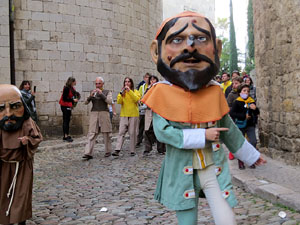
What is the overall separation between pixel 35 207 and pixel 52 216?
1.67 feet

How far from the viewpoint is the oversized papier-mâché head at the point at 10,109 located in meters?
3.99

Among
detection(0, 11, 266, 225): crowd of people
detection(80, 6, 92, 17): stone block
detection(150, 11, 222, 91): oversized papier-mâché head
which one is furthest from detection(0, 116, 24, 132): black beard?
detection(80, 6, 92, 17): stone block

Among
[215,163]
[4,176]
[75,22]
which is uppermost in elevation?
[75,22]

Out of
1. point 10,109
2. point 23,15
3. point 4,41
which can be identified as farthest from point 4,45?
point 10,109

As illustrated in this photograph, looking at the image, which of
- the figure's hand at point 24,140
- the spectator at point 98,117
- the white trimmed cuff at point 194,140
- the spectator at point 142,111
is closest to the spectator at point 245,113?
the spectator at point 98,117

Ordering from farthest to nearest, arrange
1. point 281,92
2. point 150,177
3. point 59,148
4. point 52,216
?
point 59,148 → point 281,92 → point 150,177 → point 52,216

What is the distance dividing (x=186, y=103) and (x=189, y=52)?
1.15ft

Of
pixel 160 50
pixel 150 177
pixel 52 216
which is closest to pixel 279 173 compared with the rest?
pixel 150 177

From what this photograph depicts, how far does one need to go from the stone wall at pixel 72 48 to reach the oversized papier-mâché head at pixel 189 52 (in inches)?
390

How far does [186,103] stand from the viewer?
8.57 ft

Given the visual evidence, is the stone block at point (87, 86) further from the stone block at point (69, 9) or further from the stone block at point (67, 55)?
the stone block at point (69, 9)

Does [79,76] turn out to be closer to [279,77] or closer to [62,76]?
[62,76]

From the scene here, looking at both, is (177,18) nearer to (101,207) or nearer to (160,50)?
(160,50)

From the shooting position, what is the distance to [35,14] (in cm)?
1195
